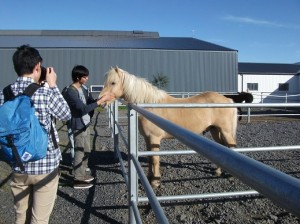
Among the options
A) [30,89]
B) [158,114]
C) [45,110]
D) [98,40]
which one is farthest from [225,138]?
[98,40]

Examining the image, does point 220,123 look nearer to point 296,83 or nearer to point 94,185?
point 94,185

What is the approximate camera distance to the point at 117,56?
30.1 meters

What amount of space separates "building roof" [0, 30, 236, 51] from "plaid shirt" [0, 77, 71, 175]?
2896 centimetres

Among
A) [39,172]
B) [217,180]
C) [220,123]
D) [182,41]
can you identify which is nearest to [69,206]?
[39,172]

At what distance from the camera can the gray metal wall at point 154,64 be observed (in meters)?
29.0

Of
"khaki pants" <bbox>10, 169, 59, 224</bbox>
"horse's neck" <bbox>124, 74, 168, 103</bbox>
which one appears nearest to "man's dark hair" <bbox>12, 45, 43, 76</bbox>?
"khaki pants" <bbox>10, 169, 59, 224</bbox>

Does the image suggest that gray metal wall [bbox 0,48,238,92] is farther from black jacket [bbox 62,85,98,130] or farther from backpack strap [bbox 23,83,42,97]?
backpack strap [bbox 23,83,42,97]

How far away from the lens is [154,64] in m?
30.5

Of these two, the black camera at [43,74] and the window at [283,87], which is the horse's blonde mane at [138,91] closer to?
the black camera at [43,74]

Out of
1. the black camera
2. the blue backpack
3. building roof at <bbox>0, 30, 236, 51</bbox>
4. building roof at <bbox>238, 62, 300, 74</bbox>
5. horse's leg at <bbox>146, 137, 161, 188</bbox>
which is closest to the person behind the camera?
the blue backpack

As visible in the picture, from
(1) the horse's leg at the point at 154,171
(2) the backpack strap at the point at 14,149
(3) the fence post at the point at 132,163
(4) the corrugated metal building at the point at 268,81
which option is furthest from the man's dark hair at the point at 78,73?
(4) the corrugated metal building at the point at 268,81

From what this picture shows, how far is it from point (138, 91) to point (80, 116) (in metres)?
0.89

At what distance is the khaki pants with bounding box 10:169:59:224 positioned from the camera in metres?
2.17

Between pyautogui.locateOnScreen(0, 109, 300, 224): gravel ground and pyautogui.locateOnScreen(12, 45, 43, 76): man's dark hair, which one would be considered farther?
pyautogui.locateOnScreen(0, 109, 300, 224): gravel ground
